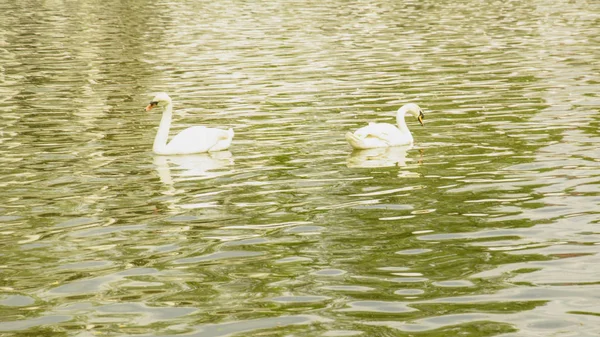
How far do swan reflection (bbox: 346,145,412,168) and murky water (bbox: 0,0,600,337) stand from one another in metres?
0.08

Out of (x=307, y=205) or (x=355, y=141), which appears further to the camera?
(x=355, y=141)

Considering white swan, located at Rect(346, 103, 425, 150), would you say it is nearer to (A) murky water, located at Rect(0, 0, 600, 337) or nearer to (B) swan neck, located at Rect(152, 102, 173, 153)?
(A) murky water, located at Rect(0, 0, 600, 337)

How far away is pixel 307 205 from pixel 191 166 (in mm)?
4398

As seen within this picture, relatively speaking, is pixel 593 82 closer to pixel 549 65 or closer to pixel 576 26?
pixel 549 65

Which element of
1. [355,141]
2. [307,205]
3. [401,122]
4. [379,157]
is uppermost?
[307,205]

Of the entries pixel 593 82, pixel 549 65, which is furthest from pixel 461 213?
pixel 549 65

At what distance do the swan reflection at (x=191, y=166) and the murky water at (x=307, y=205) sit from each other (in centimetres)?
8

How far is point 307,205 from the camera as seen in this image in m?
14.7

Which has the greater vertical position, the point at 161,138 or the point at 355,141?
the point at 355,141

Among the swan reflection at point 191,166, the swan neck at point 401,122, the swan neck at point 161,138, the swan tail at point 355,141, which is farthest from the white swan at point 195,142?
the swan neck at point 401,122

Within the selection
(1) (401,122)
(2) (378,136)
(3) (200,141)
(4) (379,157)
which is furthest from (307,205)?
(1) (401,122)

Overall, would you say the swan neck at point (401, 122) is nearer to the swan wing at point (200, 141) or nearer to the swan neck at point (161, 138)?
the swan wing at point (200, 141)

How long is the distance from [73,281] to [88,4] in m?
80.5

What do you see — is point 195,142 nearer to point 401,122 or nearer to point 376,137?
point 376,137
